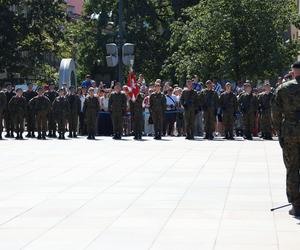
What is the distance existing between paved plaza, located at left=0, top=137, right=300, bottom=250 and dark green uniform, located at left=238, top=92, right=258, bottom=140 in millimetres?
6127

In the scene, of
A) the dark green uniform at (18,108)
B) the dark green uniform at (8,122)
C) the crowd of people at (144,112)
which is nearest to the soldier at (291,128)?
the crowd of people at (144,112)

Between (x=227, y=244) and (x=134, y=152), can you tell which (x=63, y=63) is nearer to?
(x=134, y=152)

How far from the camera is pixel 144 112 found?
3034cm

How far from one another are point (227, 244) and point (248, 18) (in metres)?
29.0

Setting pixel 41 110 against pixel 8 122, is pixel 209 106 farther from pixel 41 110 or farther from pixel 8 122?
pixel 8 122

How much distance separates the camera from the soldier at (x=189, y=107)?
2803cm

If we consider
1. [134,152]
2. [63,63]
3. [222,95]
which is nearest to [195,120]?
[222,95]

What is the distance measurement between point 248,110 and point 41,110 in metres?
6.70

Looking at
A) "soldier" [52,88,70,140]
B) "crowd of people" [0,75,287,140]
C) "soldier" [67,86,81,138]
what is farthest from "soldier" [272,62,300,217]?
"soldier" [67,86,81,138]

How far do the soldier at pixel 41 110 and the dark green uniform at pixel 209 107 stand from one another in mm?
5049

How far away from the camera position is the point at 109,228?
33.6 ft

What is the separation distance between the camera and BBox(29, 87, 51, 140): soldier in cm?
2877

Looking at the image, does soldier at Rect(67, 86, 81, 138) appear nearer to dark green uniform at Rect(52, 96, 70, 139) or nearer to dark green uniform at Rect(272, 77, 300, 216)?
dark green uniform at Rect(52, 96, 70, 139)

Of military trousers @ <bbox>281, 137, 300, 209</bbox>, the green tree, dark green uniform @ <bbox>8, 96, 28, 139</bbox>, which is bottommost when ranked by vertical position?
military trousers @ <bbox>281, 137, 300, 209</bbox>
